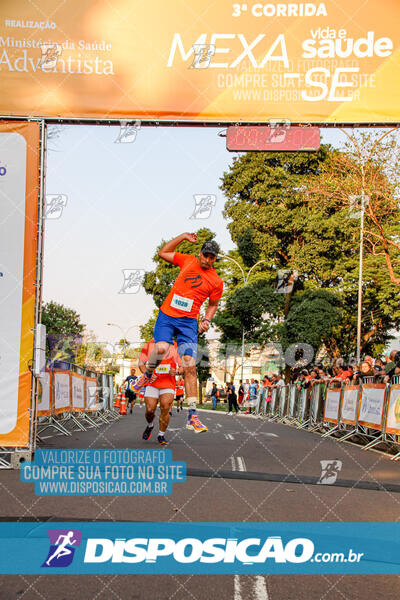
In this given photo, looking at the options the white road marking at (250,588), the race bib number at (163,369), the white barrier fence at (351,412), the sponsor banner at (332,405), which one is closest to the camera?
the white road marking at (250,588)

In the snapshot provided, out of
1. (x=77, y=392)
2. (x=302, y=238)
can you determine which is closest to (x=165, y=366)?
(x=77, y=392)

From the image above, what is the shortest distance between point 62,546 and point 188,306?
4494 millimetres

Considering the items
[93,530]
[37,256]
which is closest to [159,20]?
[37,256]

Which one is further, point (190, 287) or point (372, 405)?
point (372, 405)

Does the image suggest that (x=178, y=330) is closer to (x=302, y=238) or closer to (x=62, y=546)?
(x=62, y=546)

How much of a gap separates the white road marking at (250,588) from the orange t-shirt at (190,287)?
190 inches

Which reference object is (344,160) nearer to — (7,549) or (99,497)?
(99,497)

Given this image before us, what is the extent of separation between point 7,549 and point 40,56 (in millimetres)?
7044

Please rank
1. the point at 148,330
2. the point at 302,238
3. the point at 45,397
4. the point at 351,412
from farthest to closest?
1. the point at 148,330
2. the point at 302,238
3. the point at 351,412
4. the point at 45,397

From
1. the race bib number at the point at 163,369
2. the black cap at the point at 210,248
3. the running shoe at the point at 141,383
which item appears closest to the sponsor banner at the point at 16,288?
the running shoe at the point at 141,383

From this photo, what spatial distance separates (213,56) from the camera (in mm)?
9078

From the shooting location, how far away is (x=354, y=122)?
9227mm

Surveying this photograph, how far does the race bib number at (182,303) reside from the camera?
327 inches

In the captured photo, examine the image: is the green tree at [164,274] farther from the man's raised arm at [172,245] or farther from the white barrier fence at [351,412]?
the man's raised arm at [172,245]
